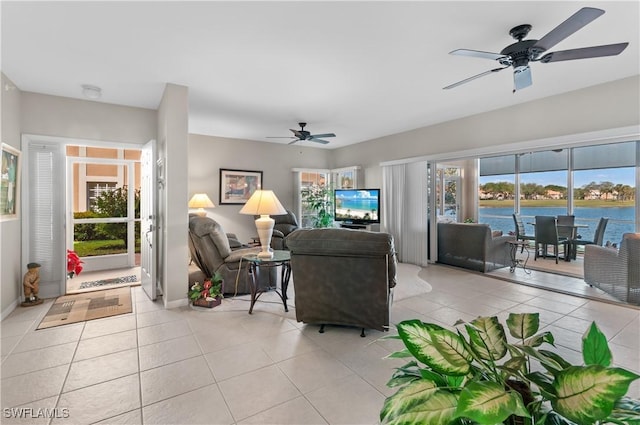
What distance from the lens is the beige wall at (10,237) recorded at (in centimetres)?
318

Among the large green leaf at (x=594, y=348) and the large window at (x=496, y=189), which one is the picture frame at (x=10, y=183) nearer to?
the large green leaf at (x=594, y=348)

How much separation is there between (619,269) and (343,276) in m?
3.56

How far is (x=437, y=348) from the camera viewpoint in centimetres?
67

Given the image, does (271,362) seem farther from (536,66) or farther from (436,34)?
(536,66)

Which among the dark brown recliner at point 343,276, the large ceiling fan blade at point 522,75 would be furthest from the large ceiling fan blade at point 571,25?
the dark brown recliner at point 343,276

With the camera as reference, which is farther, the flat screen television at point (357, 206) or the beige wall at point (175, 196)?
the flat screen television at point (357, 206)

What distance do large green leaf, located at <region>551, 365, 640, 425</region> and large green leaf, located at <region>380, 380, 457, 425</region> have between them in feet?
0.61

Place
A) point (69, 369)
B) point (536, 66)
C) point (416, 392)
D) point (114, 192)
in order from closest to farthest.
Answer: point (416, 392) → point (69, 369) → point (536, 66) → point (114, 192)

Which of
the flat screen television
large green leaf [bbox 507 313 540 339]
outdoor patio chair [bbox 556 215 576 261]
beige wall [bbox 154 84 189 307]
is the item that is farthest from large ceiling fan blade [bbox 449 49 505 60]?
outdoor patio chair [bbox 556 215 576 261]

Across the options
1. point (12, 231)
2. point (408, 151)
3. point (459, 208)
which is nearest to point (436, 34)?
point (408, 151)

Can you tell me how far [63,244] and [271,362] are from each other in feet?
11.4

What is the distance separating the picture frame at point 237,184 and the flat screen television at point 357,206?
183 centimetres

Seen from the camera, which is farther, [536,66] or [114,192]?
[114,192]

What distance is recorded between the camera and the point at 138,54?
2.84 meters
